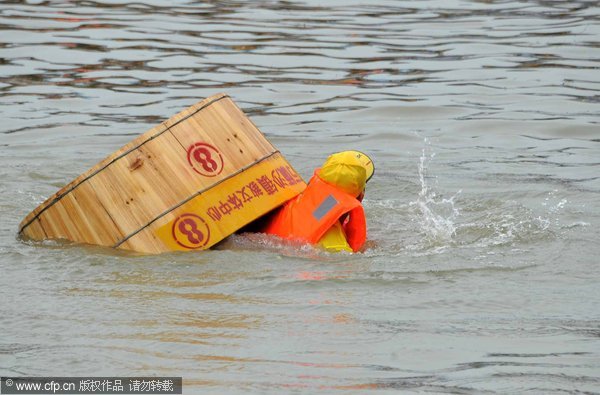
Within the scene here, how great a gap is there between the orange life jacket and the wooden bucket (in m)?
0.15

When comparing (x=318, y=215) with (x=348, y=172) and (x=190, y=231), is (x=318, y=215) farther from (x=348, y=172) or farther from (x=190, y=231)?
(x=190, y=231)

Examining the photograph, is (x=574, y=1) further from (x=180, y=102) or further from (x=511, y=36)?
(x=180, y=102)

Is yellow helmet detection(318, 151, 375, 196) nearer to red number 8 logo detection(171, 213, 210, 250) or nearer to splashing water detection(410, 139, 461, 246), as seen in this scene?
red number 8 logo detection(171, 213, 210, 250)

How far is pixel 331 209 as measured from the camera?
7641mm

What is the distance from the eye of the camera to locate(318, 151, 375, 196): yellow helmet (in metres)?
7.71

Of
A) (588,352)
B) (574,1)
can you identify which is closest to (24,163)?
(588,352)

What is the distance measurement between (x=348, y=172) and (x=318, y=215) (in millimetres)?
341

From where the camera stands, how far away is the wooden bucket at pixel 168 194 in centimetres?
752

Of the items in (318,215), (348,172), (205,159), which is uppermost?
(205,159)

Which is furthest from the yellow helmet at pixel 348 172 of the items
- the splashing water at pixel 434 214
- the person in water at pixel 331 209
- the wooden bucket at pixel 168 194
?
the splashing water at pixel 434 214

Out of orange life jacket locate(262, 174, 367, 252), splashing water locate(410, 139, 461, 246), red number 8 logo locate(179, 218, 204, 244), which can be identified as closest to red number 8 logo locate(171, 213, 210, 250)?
red number 8 logo locate(179, 218, 204, 244)

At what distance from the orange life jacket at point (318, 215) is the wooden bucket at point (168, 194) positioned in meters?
0.15

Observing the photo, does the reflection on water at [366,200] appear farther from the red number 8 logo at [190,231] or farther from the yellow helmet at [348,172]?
the yellow helmet at [348,172]

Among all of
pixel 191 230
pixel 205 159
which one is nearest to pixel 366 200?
pixel 205 159
